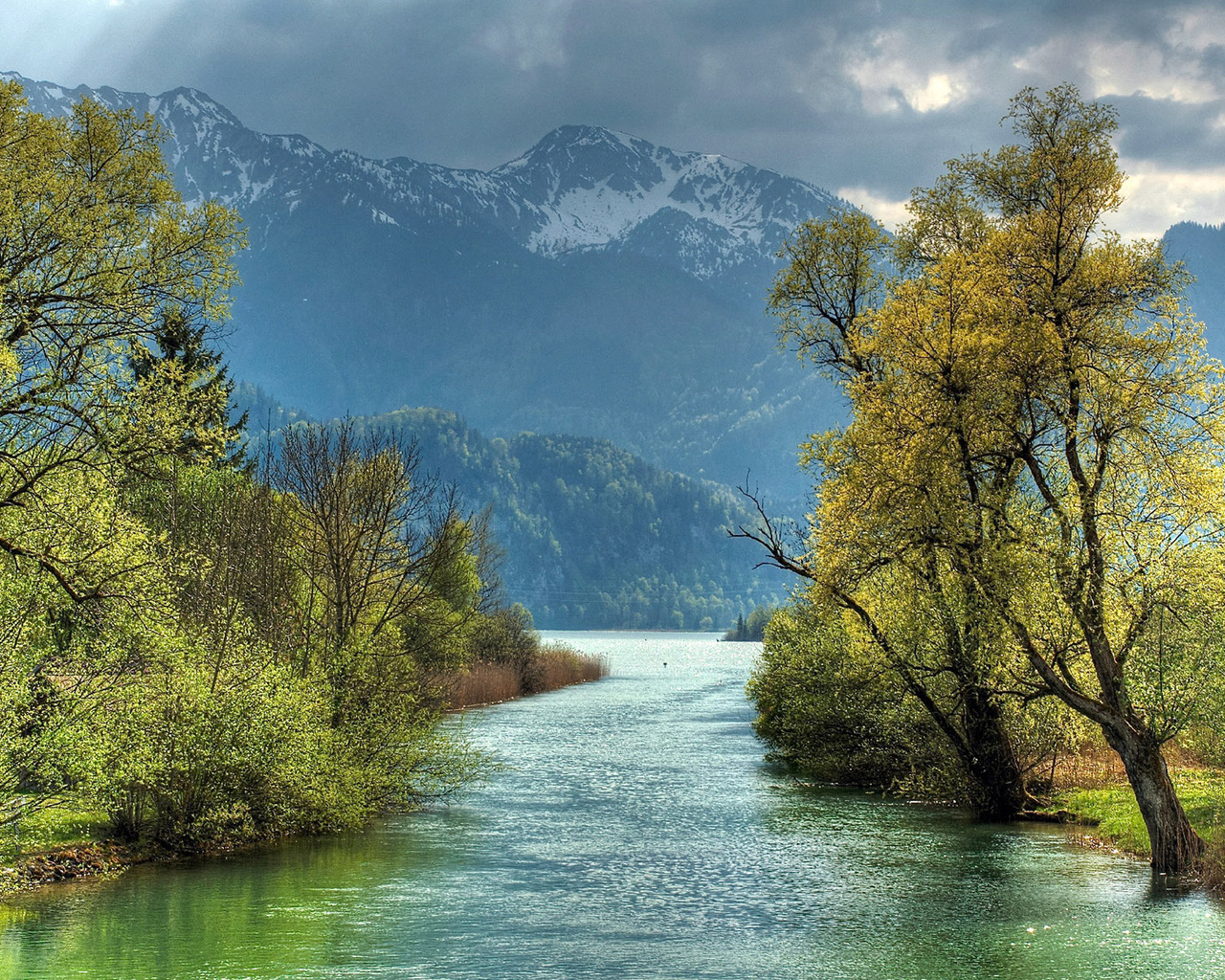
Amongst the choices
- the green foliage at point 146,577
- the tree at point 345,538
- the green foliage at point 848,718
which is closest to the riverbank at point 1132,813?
the green foliage at point 848,718

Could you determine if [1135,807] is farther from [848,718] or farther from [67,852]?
[67,852]

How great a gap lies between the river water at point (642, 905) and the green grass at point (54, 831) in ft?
4.03

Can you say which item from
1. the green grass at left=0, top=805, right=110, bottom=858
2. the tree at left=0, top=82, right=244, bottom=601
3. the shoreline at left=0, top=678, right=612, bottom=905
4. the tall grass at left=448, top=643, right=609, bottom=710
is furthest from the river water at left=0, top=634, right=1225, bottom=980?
the tall grass at left=448, top=643, right=609, bottom=710

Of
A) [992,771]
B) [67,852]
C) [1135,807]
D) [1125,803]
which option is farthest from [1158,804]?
[67,852]

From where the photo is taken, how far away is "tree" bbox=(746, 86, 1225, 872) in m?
22.2

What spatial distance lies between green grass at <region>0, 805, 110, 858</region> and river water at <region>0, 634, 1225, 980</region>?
1.23 meters

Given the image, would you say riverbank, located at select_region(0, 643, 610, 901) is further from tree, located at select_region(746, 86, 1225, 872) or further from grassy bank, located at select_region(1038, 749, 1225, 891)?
grassy bank, located at select_region(1038, 749, 1225, 891)

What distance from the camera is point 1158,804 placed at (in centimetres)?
2272

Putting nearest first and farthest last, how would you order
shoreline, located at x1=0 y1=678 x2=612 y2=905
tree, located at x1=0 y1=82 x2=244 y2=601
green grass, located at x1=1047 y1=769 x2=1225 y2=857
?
tree, located at x1=0 y1=82 x2=244 y2=601
shoreline, located at x1=0 y1=678 x2=612 y2=905
green grass, located at x1=1047 y1=769 x2=1225 y2=857

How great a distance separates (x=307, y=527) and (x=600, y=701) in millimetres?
50752

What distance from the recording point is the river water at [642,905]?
17.9 metres

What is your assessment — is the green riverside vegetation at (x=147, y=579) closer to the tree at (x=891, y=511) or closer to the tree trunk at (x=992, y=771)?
the tree at (x=891, y=511)

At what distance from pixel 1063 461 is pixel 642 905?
13.4m

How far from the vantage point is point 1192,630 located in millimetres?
22922
